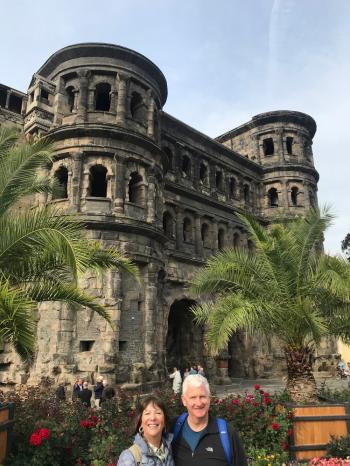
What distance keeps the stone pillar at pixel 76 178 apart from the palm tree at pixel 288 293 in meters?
7.19

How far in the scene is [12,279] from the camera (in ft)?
24.3

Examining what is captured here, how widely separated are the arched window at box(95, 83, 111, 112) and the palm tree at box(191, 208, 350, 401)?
1101cm

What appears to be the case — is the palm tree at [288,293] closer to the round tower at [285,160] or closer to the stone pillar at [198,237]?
the stone pillar at [198,237]

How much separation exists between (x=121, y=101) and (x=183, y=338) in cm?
1170

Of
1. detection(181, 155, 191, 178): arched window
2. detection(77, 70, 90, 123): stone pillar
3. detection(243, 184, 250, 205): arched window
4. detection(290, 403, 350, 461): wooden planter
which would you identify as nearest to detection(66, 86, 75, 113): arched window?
detection(77, 70, 90, 123): stone pillar

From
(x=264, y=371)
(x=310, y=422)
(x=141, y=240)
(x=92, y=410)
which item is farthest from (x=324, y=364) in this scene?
(x=92, y=410)

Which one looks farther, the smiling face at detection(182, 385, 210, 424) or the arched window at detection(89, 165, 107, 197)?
the arched window at detection(89, 165, 107, 197)

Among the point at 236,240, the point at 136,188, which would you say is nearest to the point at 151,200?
the point at 136,188

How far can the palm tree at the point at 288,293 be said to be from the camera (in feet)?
30.6

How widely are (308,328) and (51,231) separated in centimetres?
603

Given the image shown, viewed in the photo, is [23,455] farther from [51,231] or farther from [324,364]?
[324,364]

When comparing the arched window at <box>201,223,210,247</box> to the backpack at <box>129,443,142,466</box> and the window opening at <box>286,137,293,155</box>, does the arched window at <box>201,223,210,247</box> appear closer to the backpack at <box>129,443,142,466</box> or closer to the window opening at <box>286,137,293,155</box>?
the window opening at <box>286,137,293,155</box>

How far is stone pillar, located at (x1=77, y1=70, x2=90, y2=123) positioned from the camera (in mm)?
17125


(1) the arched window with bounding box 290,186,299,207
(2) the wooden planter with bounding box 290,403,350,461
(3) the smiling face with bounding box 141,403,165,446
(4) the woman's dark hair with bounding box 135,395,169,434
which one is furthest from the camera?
(1) the arched window with bounding box 290,186,299,207
